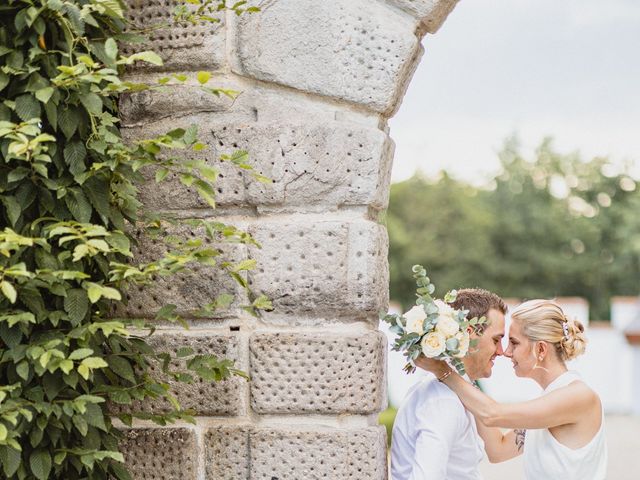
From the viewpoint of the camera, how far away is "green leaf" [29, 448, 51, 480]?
8.71 ft

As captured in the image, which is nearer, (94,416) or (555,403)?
(94,416)

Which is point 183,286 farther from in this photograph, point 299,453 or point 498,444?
point 498,444

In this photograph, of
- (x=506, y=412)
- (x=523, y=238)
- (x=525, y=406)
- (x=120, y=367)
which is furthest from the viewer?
(x=523, y=238)

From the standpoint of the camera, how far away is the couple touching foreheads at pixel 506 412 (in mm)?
3098

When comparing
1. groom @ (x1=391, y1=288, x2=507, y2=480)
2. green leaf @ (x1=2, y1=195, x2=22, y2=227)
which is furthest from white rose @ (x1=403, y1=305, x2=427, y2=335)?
green leaf @ (x1=2, y1=195, x2=22, y2=227)

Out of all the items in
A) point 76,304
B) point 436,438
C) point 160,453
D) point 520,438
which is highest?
point 76,304

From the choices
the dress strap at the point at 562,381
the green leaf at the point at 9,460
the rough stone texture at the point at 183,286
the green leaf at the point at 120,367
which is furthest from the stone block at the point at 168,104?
the dress strap at the point at 562,381

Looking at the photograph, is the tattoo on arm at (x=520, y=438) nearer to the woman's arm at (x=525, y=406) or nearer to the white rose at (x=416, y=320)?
the woman's arm at (x=525, y=406)

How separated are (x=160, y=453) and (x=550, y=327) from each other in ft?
4.40

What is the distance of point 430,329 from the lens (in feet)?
9.79

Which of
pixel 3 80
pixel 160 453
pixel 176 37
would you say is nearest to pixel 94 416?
pixel 160 453

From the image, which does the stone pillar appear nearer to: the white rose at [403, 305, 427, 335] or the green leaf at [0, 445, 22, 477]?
the white rose at [403, 305, 427, 335]

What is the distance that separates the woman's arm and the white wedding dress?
8cm

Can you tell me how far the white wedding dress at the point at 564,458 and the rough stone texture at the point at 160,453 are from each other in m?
1.19
